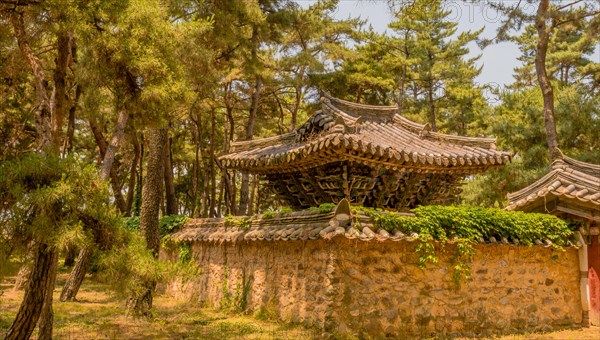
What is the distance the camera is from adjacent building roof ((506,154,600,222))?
945cm

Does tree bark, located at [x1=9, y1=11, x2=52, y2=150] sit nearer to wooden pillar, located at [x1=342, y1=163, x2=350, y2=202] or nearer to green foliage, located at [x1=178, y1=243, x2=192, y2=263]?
wooden pillar, located at [x1=342, y1=163, x2=350, y2=202]


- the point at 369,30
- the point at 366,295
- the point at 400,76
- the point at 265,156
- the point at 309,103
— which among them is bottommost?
the point at 366,295

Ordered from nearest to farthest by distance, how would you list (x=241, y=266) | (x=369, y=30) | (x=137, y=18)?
(x=137, y=18) < (x=241, y=266) < (x=369, y=30)

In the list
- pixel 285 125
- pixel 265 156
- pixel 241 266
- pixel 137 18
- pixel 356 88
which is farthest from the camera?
pixel 285 125

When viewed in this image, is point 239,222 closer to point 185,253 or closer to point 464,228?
point 185,253

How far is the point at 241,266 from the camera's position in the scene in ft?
35.5

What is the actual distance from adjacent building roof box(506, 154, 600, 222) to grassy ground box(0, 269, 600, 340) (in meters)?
2.46

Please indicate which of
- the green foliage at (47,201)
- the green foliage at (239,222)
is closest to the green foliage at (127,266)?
the green foliage at (47,201)

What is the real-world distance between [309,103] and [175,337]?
15.0 metres

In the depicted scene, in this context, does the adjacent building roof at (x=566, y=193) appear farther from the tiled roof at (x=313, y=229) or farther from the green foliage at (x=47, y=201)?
the green foliage at (x=47, y=201)

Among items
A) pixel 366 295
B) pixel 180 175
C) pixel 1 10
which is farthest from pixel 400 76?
pixel 1 10

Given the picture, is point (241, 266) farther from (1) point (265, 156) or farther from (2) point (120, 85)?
(2) point (120, 85)

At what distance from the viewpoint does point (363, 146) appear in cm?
820

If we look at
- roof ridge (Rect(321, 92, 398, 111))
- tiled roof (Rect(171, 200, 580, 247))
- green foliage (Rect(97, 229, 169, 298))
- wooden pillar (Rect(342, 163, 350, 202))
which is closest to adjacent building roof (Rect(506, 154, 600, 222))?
tiled roof (Rect(171, 200, 580, 247))
